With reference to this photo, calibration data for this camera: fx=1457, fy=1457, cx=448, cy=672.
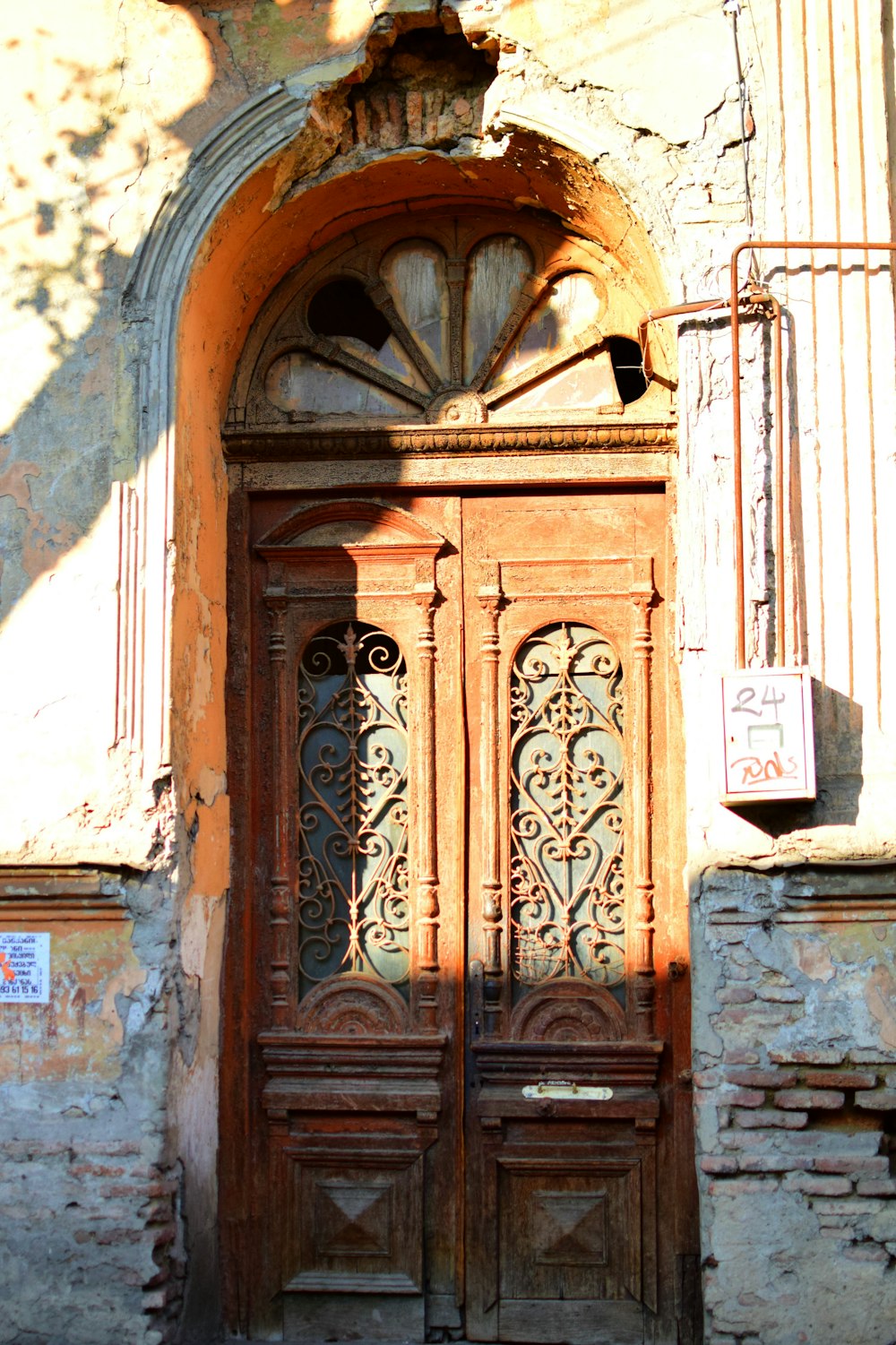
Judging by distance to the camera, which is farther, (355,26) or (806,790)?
(355,26)

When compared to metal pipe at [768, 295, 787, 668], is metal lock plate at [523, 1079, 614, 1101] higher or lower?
lower

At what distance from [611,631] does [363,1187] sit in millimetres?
2135

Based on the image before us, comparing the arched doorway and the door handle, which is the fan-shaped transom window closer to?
the arched doorway

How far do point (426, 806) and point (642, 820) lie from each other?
2.50 ft

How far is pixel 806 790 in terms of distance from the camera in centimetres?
439

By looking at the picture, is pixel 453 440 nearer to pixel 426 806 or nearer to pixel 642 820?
pixel 426 806

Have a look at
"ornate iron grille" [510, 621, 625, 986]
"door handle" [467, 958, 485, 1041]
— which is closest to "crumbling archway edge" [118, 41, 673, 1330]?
"door handle" [467, 958, 485, 1041]

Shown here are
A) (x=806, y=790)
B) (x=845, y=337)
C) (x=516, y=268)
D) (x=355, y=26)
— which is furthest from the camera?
(x=516, y=268)

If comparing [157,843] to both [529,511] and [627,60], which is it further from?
[627,60]

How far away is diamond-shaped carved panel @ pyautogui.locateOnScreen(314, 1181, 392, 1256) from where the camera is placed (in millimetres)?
5035

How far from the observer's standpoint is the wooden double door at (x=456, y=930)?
4988 millimetres

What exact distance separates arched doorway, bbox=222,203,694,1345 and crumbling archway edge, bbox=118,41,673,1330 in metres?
0.16

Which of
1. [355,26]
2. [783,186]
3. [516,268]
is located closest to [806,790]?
[783,186]

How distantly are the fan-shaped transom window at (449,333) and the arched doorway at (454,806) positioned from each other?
11 millimetres
